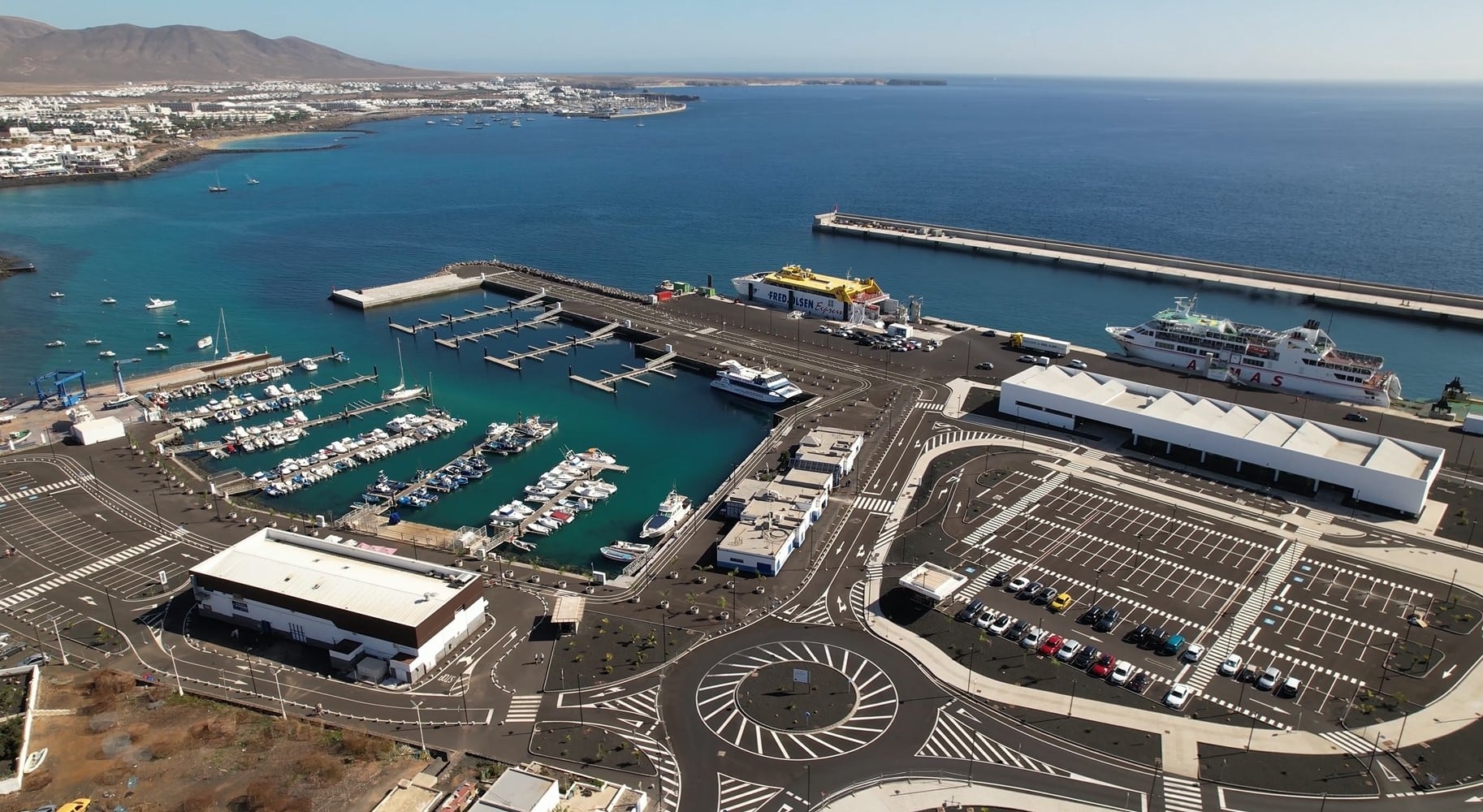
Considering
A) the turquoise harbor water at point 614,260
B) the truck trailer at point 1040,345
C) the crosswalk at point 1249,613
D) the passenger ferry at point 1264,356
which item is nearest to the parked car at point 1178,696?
the crosswalk at point 1249,613

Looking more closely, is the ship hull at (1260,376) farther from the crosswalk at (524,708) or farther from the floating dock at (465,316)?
the crosswalk at (524,708)

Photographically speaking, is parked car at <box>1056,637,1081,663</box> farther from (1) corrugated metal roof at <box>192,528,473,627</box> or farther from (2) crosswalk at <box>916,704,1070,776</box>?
(1) corrugated metal roof at <box>192,528,473,627</box>

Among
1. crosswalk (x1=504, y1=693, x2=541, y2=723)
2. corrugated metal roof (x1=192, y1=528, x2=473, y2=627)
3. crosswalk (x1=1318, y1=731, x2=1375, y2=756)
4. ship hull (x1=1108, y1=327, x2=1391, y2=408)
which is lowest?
crosswalk (x1=504, y1=693, x2=541, y2=723)

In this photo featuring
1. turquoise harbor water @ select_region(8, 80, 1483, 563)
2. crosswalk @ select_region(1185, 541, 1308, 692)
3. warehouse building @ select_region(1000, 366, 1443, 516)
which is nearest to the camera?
crosswalk @ select_region(1185, 541, 1308, 692)

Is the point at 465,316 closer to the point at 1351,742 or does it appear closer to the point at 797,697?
the point at 797,697

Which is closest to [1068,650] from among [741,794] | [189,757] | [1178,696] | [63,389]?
[1178,696]

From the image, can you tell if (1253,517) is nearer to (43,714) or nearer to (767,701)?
(767,701)

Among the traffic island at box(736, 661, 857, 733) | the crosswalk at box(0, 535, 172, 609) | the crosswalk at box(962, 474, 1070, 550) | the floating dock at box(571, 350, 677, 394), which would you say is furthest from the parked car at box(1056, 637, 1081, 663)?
the crosswalk at box(0, 535, 172, 609)
